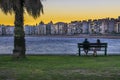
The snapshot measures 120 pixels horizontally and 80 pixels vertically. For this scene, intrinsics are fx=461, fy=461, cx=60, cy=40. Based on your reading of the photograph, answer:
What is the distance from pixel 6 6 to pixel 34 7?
1548 mm

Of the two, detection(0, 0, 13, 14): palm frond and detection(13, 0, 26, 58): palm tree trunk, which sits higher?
detection(0, 0, 13, 14): palm frond

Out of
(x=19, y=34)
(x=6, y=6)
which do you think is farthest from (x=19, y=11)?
(x=19, y=34)

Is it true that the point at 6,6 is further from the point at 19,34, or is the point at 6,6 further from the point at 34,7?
the point at 19,34

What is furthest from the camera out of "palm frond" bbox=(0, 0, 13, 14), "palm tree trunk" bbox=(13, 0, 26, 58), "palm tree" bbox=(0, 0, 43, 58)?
"palm tree trunk" bbox=(13, 0, 26, 58)

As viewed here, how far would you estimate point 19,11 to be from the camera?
2542 centimetres

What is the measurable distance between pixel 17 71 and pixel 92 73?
9.78ft

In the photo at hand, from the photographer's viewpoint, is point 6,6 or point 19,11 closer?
point 6,6

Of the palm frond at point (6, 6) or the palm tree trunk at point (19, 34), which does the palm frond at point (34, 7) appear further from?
the palm frond at point (6, 6)

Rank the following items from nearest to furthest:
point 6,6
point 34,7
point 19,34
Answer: point 6,6 < point 34,7 < point 19,34

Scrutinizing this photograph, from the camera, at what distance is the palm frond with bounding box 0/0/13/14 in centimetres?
2481

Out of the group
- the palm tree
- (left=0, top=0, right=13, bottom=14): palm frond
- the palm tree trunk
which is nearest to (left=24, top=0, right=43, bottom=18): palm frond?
the palm tree

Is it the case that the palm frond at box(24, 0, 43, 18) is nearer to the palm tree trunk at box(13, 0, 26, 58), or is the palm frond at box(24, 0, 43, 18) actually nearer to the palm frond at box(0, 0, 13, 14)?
the palm tree trunk at box(13, 0, 26, 58)

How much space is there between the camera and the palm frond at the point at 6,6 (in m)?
24.8

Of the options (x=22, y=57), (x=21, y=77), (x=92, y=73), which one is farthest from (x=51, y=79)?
(x=22, y=57)
